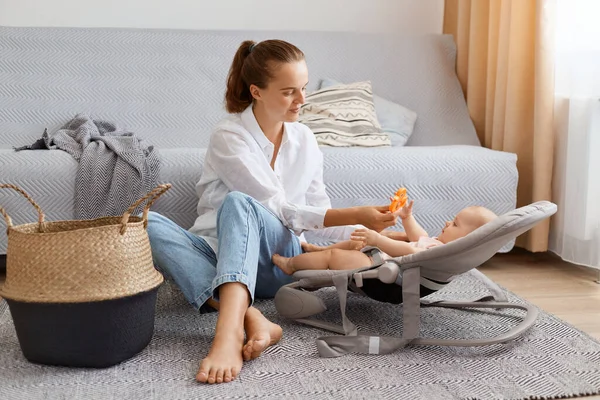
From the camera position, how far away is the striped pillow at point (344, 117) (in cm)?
288

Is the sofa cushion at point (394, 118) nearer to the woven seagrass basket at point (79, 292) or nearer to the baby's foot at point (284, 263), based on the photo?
the baby's foot at point (284, 263)

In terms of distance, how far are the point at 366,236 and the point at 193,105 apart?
1.49 meters

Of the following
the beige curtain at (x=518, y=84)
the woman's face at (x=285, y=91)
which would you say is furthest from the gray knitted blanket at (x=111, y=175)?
the beige curtain at (x=518, y=84)

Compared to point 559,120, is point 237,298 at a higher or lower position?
lower

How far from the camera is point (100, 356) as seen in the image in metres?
1.52

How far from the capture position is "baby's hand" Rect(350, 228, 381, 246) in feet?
5.95

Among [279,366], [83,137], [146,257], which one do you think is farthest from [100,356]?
[83,137]

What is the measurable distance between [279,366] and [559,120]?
5.35ft

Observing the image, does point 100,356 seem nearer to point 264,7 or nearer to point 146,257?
point 146,257

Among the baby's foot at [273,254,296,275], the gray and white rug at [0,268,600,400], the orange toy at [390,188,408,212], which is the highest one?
the orange toy at [390,188,408,212]

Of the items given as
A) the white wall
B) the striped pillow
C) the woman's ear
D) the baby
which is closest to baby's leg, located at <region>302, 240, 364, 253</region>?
the baby

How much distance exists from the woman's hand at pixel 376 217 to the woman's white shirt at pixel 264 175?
0.38 ft

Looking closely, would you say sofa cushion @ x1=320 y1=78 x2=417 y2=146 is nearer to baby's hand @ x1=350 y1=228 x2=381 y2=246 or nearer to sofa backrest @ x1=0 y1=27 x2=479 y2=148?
sofa backrest @ x1=0 y1=27 x2=479 y2=148

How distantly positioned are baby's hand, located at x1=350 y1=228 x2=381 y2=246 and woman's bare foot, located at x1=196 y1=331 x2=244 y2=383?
409 mm
